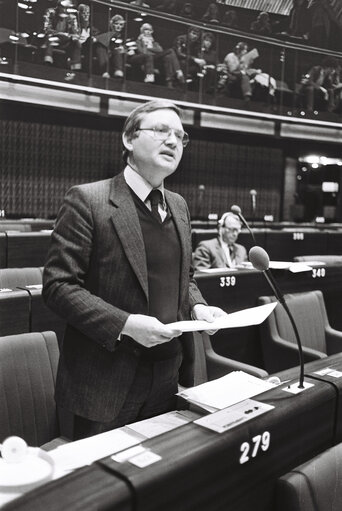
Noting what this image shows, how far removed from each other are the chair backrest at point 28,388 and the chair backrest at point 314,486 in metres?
1.11

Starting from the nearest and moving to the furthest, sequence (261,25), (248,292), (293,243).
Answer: (248,292), (293,243), (261,25)

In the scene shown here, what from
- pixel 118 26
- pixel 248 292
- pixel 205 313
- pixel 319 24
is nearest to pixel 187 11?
pixel 118 26

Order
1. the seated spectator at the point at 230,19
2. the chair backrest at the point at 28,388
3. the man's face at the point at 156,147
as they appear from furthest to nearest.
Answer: the seated spectator at the point at 230,19 < the chair backrest at the point at 28,388 < the man's face at the point at 156,147

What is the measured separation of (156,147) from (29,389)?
104 cm

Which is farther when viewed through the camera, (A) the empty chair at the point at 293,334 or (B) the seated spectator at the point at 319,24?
(B) the seated spectator at the point at 319,24

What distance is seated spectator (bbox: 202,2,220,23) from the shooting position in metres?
10.1

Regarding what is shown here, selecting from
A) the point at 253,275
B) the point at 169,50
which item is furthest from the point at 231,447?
the point at 169,50

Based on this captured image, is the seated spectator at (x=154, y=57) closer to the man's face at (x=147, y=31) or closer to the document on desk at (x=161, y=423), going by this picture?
the man's face at (x=147, y=31)

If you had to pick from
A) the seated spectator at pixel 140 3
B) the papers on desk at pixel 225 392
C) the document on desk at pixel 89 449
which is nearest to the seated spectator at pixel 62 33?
the seated spectator at pixel 140 3

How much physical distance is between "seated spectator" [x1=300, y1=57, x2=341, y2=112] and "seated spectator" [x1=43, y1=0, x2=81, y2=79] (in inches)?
178

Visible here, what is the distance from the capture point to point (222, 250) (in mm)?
5016

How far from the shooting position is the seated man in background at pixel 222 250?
493 cm

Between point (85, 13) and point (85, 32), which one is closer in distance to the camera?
point (85, 32)

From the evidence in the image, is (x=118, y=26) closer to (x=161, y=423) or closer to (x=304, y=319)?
(x=304, y=319)
